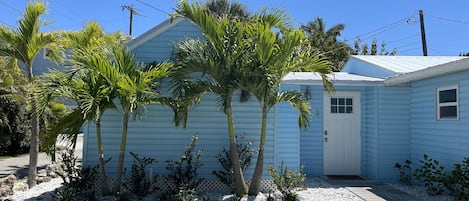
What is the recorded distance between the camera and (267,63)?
6922 millimetres

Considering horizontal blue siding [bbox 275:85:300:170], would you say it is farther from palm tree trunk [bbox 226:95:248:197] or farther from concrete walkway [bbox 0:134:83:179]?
concrete walkway [bbox 0:134:83:179]

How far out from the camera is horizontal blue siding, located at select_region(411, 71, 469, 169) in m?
7.74

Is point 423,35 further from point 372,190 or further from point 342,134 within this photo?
point 372,190

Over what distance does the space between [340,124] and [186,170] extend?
455 centimetres

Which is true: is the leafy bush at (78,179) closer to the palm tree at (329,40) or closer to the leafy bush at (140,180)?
the leafy bush at (140,180)

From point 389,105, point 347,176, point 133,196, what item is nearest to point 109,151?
point 133,196

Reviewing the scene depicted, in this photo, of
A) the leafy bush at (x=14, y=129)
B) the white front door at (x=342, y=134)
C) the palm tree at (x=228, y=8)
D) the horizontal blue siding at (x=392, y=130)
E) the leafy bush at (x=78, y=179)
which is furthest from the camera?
the palm tree at (x=228, y=8)

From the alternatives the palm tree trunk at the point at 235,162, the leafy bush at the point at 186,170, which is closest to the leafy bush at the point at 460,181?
the palm tree trunk at the point at 235,162

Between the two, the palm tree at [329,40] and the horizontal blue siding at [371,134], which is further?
the palm tree at [329,40]

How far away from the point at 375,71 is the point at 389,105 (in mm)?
1379

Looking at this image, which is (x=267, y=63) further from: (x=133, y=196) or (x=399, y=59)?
(x=399, y=59)

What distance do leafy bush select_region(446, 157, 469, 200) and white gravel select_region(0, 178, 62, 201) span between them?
24.9 ft

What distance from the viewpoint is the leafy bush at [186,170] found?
7652 mm

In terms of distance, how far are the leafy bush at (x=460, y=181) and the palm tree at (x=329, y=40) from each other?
20107 mm
